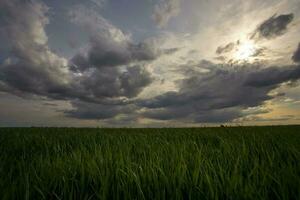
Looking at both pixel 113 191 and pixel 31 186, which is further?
pixel 31 186

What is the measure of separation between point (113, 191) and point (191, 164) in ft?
3.50

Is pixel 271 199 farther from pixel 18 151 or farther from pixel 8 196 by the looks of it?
pixel 18 151

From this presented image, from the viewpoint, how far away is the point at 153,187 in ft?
6.77

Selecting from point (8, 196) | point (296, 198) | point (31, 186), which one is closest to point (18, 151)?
point (31, 186)

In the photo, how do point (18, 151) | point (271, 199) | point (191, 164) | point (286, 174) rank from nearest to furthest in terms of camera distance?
point (271, 199) < point (286, 174) < point (191, 164) < point (18, 151)

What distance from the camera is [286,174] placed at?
87.0 inches

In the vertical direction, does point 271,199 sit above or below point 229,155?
below

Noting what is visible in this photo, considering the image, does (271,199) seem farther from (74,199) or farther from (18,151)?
(18,151)

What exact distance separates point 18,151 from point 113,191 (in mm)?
3731

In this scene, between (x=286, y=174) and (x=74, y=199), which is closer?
(x=74, y=199)

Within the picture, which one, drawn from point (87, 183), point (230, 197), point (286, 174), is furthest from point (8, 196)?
point (286, 174)

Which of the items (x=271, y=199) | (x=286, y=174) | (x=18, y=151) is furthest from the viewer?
(x=18, y=151)

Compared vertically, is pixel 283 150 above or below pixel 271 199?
above

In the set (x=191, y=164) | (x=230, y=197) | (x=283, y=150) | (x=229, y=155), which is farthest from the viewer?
(x=283, y=150)
